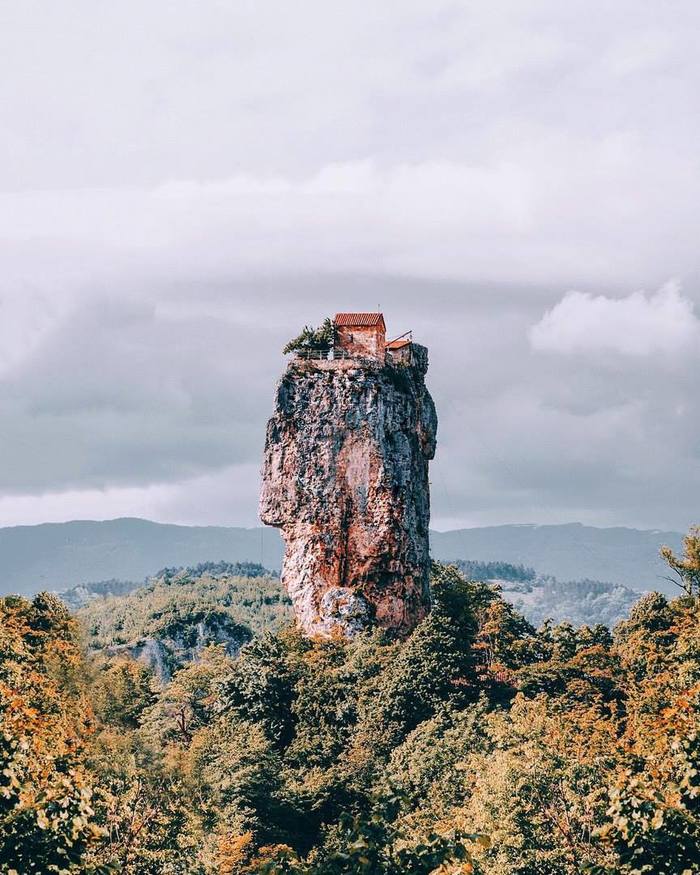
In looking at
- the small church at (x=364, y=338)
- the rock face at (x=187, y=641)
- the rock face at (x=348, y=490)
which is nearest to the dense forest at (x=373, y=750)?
the rock face at (x=348, y=490)

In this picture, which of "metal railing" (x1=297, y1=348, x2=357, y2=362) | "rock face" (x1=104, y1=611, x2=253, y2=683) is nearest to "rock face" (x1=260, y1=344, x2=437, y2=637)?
"metal railing" (x1=297, y1=348, x2=357, y2=362)

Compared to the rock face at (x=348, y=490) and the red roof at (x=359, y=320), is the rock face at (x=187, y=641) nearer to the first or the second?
the rock face at (x=348, y=490)

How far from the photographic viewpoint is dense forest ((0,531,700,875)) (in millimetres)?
25438

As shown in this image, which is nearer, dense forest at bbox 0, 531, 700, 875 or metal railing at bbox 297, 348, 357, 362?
dense forest at bbox 0, 531, 700, 875

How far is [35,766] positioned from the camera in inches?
1265

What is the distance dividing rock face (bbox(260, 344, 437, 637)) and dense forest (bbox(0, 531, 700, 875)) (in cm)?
383

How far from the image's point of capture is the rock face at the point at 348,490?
266ft

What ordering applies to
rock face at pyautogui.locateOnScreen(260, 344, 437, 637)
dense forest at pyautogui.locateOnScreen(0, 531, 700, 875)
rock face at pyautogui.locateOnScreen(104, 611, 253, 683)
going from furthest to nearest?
rock face at pyautogui.locateOnScreen(104, 611, 253, 683) < rock face at pyautogui.locateOnScreen(260, 344, 437, 637) < dense forest at pyautogui.locateOnScreen(0, 531, 700, 875)

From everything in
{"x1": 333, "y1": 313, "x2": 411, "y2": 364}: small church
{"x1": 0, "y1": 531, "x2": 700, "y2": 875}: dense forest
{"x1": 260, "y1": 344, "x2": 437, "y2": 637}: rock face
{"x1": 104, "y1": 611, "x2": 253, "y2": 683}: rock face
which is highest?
{"x1": 333, "y1": 313, "x2": 411, "y2": 364}: small church

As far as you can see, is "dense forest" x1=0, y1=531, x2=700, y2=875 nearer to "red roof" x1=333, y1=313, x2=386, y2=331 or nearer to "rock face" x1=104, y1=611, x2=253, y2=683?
"red roof" x1=333, y1=313, x2=386, y2=331

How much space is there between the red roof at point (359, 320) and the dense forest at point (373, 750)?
1881 cm

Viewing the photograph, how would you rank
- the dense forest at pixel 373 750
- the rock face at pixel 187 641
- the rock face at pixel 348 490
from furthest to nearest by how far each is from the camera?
the rock face at pixel 187 641 → the rock face at pixel 348 490 → the dense forest at pixel 373 750

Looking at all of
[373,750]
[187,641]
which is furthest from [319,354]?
[187,641]

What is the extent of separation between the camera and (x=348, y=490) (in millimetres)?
81562
